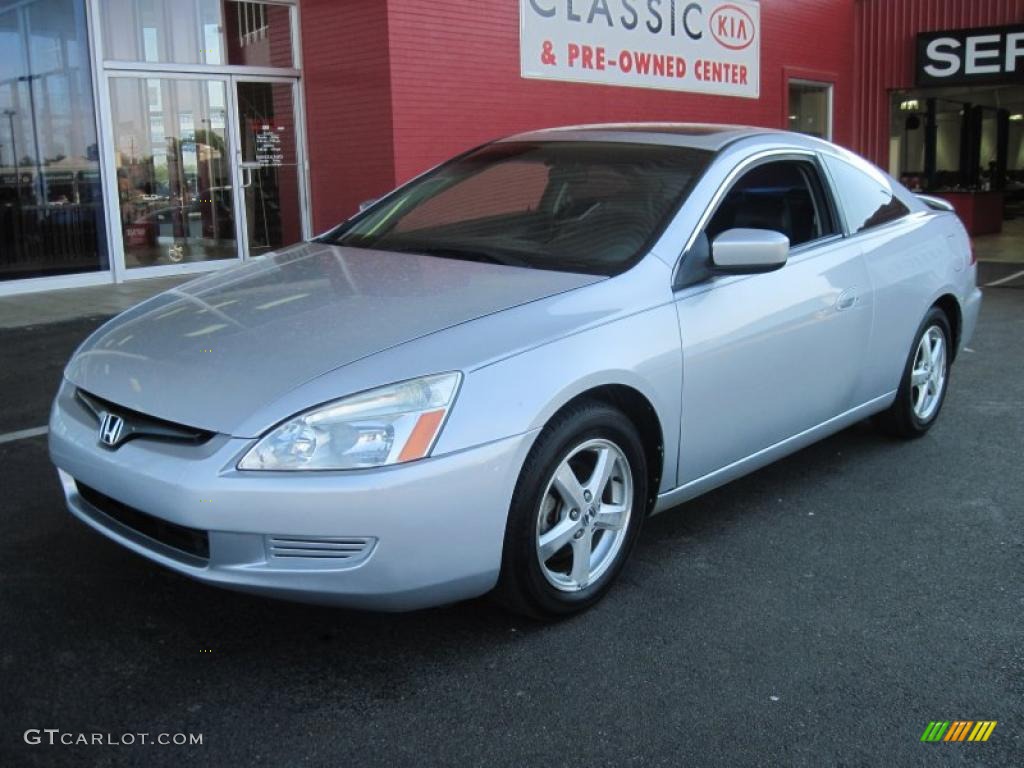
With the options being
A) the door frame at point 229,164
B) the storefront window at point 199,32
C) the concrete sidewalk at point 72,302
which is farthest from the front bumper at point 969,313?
the storefront window at point 199,32

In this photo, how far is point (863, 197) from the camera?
4.74m

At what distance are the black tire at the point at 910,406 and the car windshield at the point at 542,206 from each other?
1692 millimetres

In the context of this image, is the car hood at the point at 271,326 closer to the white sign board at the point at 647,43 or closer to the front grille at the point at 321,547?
the front grille at the point at 321,547

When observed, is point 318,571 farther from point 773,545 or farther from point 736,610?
point 773,545

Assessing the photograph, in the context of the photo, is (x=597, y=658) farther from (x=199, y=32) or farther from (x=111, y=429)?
(x=199, y=32)

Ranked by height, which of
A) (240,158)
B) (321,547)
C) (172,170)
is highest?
(240,158)

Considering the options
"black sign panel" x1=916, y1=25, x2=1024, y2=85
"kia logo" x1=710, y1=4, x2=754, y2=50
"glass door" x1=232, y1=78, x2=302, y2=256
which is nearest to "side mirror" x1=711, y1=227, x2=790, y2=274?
"glass door" x1=232, y1=78, x2=302, y2=256

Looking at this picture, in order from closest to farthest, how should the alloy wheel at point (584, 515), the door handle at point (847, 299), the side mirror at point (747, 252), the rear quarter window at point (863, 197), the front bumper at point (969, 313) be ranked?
the alloy wheel at point (584, 515) → the side mirror at point (747, 252) → the door handle at point (847, 299) → the rear quarter window at point (863, 197) → the front bumper at point (969, 313)

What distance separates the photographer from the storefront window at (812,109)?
18.1 m

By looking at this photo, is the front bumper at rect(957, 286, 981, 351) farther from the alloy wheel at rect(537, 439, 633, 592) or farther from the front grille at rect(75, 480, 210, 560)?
the front grille at rect(75, 480, 210, 560)

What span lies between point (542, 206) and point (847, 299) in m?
1.35

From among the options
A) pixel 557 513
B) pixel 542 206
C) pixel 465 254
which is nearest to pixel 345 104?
pixel 542 206

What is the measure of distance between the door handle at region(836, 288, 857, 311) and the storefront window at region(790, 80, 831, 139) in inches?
580

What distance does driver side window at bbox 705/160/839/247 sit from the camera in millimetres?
4051
